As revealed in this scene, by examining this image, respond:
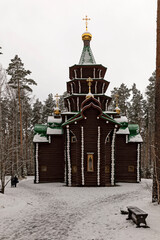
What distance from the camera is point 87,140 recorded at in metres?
20.0

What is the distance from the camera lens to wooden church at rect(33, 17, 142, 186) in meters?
19.9

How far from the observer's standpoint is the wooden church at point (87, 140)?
19.9m

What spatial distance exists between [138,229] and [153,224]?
0.74 m

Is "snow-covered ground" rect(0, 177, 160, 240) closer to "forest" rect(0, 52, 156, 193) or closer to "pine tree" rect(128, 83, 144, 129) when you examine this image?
"forest" rect(0, 52, 156, 193)

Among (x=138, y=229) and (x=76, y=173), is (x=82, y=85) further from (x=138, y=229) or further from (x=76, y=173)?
(x=138, y=229)

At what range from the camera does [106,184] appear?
790 inches

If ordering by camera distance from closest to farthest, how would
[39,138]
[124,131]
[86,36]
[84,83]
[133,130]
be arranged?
[39,138]
[124,131]
[84,83]
[133,130]
[86,36]

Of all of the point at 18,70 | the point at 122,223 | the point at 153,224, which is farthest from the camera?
the point at 18,70

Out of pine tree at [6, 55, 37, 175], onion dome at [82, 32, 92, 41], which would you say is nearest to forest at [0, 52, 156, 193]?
pine tree at [6, 55, 37, 175]

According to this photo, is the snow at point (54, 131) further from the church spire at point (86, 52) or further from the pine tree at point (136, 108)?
the pine tree at point (136, 108)

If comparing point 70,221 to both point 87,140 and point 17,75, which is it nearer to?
point 87,140

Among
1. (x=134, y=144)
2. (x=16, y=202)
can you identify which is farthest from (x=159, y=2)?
(x=134, y=144)

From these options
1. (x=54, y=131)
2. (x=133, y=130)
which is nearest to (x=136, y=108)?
(x=133, y=130)

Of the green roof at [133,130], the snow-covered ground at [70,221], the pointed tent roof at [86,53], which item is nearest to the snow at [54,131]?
the green roof at [133,130]
